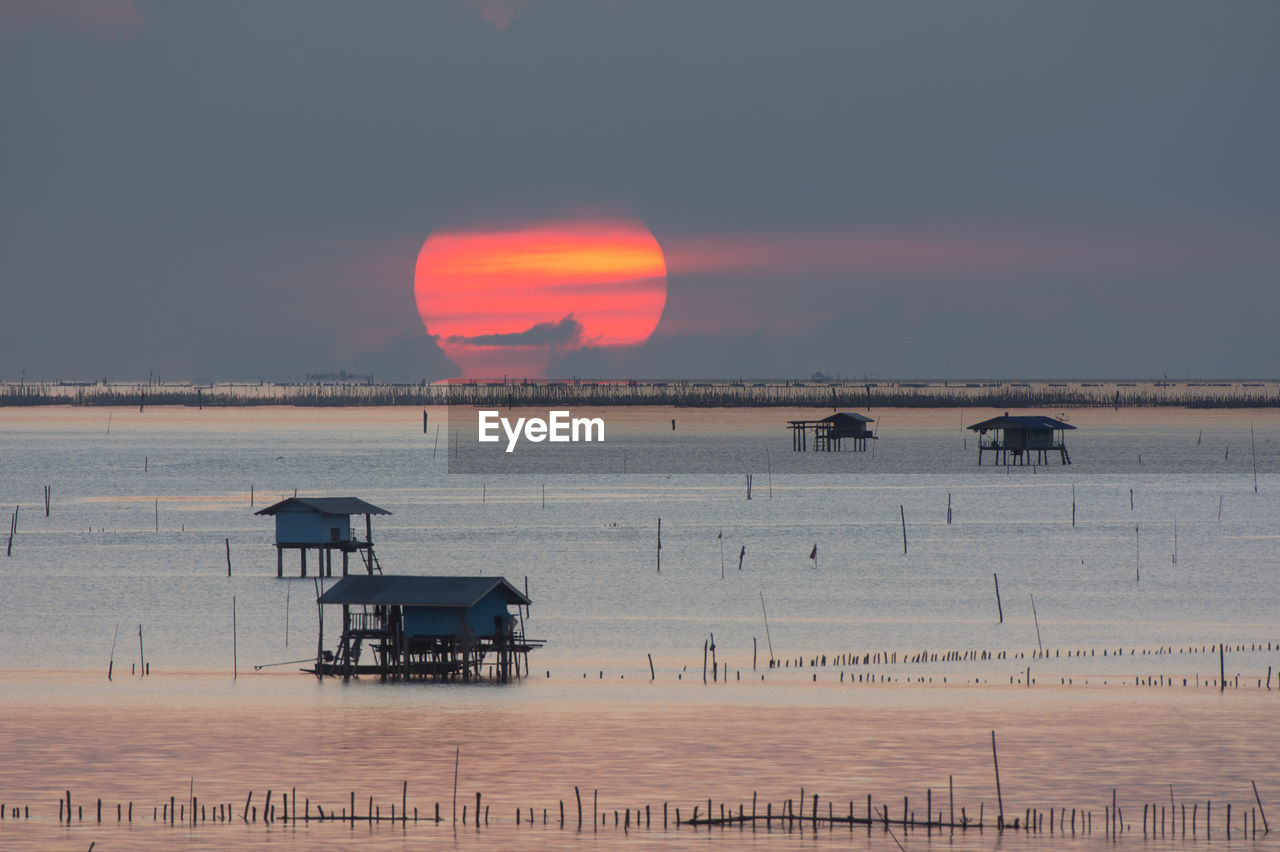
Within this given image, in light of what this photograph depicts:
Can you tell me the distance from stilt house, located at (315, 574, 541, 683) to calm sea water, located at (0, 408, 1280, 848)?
118cm

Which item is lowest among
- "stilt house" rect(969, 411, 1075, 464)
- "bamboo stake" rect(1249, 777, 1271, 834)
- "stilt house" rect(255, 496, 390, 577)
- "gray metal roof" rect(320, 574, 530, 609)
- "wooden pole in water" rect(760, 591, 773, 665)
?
"bamboo stake" rect(1249, 777, 1271, 834)

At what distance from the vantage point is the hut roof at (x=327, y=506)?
2655 inches

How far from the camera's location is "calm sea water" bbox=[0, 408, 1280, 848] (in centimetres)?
3416

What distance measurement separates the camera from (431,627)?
1796 inches

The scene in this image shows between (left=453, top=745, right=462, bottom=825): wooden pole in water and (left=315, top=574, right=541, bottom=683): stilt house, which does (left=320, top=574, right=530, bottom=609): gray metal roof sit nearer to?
(left=315, top=574, right=541, bottom=683): stilt house

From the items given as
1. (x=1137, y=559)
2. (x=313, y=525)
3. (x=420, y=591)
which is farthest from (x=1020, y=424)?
(x=420, y=591)

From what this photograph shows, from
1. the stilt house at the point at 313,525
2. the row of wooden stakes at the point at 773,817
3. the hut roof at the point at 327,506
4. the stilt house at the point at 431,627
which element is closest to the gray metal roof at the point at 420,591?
the stilt house at the point at 431,627

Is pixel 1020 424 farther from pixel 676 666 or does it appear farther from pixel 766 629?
pixel 676 666

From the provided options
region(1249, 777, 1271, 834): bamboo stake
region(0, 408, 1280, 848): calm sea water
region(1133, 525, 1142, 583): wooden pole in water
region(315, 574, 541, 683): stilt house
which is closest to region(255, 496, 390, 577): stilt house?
region(0, 408, 1280, 848): calm sea water

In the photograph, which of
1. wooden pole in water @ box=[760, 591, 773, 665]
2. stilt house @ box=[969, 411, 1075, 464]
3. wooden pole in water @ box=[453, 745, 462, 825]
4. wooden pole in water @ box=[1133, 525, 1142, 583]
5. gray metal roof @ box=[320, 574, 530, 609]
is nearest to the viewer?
wooden pole in water @ box=[453, 745, 462, 825]

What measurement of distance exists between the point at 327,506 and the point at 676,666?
24.8 meters

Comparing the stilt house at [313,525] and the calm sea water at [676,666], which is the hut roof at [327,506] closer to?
the stilt house at [313,525]

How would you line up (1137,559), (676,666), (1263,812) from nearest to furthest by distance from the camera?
(1263,812) → (676,666) → (1137,559)

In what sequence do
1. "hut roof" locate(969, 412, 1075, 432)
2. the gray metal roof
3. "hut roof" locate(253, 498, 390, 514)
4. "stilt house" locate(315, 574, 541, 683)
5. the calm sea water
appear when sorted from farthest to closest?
1. "hut roof" locate(969, 412, 1075, 432)
2. "hut roof" locate(253, 498, 390, 514)
3. "stilt house" locate(315, 574, 541, 683)
4. the gray metal roof
5. the calm sea water
